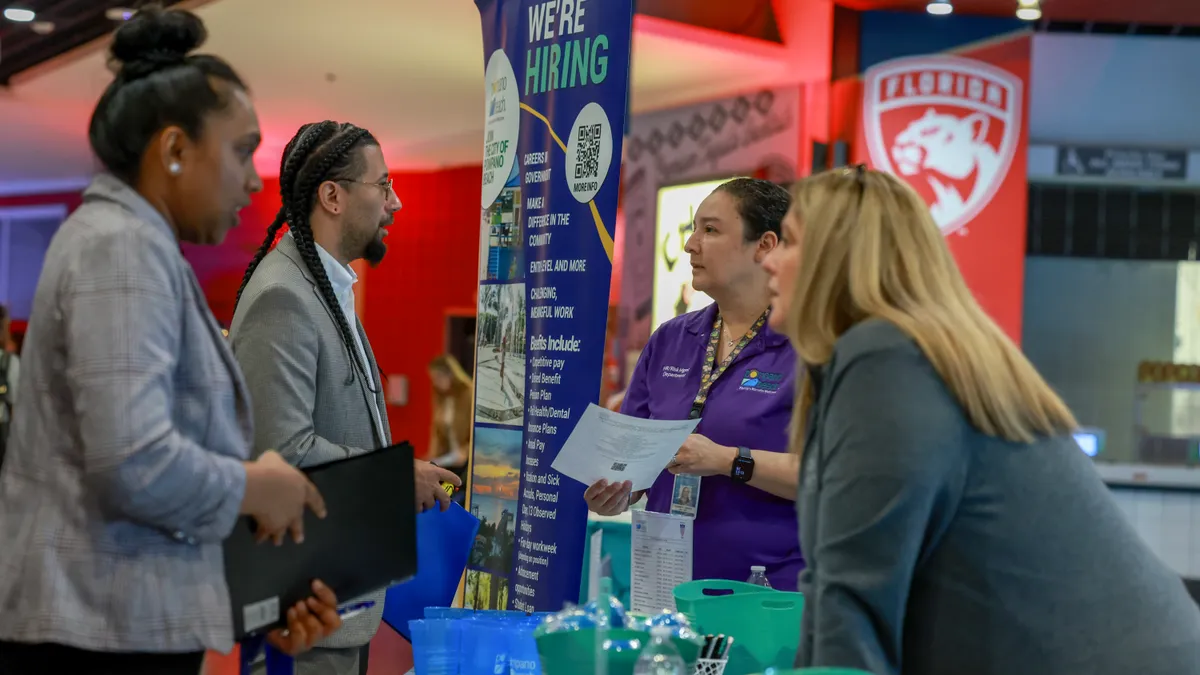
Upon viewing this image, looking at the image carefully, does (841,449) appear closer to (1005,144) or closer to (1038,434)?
(1038,434)

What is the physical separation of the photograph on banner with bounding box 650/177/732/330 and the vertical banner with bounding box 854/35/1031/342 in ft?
5.07

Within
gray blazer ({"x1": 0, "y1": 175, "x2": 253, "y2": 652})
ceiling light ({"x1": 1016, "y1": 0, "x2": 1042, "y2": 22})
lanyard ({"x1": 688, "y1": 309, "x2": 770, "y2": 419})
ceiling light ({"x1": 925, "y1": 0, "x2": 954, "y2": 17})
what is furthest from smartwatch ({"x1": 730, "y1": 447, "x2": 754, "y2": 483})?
ceiling light ({"x1": 1016, "y1": 0, "x2": 1042, "y2": 22})

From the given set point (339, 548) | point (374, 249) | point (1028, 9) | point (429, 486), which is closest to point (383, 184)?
point (374, 249)

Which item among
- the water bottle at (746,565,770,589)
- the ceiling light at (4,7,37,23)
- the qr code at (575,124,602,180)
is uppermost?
the ceiling light at (4,7,37,23)

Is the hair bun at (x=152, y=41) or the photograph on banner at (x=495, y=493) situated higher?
the hair bun at (x=152, y=41)

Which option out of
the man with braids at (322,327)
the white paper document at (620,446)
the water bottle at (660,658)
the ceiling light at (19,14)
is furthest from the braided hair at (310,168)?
the ceiling light at (19,14)

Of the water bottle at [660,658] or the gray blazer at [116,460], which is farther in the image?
the water bottle at [660,658]

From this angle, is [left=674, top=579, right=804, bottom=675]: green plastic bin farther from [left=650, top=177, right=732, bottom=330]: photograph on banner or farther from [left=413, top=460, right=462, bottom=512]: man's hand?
[left=650, top=177, right=732, bottom=330]: photograph on banner

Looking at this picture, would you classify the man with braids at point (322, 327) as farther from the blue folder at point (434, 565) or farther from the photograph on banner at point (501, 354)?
the photograph on banner at point (501, 354)

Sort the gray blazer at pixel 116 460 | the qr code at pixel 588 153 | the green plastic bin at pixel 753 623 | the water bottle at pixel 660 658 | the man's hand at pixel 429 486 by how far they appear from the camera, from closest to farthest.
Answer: the gray blazer at pixel 116 460 < the water bottle at pixel 660 658 < the green plastic bin at pixel 753 623 < the man's hand at pixel 429 486 < the qr code at pixel 588 153

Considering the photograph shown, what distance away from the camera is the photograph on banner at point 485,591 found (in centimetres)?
307

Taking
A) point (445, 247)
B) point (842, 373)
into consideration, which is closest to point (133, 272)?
point (842, 373)

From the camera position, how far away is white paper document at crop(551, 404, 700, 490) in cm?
223

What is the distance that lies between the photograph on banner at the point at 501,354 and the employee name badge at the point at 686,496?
612mm
